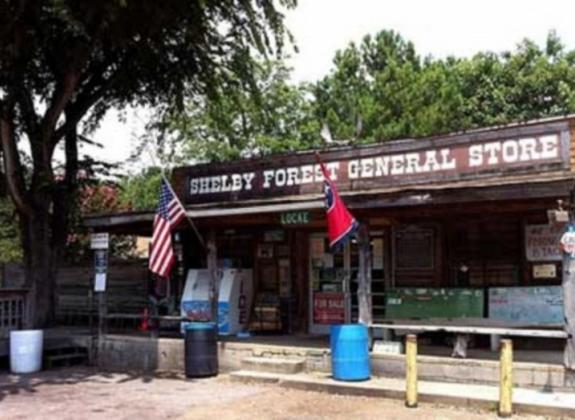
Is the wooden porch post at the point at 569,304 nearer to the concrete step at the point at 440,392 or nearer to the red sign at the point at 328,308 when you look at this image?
the concrete step at the point at 440,392

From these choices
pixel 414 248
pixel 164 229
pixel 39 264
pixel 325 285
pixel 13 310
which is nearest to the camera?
pixel 164 229

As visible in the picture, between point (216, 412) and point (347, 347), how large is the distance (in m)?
2.40

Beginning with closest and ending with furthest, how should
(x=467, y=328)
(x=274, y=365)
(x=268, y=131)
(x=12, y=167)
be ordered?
(x=467, y=328)
(x=274, y=365)
(x=12, y=167)
(x=268, y=131)

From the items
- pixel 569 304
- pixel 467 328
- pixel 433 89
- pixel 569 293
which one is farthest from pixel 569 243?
pixel 433 89

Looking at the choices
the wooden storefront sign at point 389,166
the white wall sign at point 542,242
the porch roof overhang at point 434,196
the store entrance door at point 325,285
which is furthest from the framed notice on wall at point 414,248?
the porch roof overhang at point 434,196

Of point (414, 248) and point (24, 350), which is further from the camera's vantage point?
point (414, 248)

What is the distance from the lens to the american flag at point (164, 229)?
13.6 metres

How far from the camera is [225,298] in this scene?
16078 mm

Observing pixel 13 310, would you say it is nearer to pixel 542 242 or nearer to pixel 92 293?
pixel 92 293

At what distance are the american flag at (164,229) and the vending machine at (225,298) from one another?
92.7 inches

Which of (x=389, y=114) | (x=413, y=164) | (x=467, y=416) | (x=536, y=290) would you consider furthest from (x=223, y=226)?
(x=389, y=114)

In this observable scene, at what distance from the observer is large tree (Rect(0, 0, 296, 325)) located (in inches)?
618

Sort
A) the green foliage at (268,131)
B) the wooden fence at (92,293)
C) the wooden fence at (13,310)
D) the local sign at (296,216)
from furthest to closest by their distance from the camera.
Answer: the green foliage at (268,131) < the wooden fence at (92,293) < the wooden fence at (13,310) < the local sign at (296,216)

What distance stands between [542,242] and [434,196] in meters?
3.15
